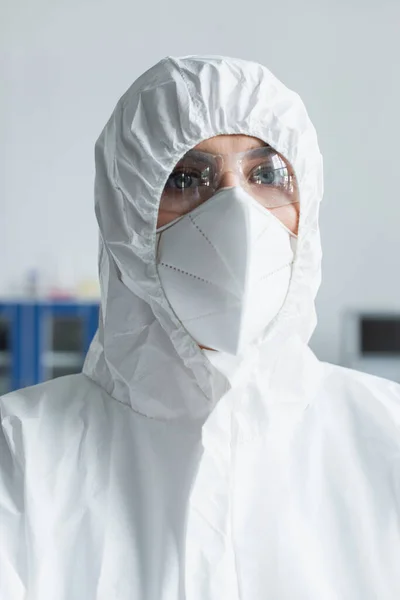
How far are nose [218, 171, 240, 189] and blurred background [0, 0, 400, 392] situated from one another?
291cm

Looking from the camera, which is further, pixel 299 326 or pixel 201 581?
pixel 299 326

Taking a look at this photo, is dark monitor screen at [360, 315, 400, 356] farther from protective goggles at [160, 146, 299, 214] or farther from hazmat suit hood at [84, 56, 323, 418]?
protective goggles at [160, 146, 299, 214]

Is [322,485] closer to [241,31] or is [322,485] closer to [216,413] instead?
[216,413]

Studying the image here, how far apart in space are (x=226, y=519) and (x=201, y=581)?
0.08 meters

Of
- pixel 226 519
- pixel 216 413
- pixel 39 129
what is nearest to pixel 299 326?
pixel 216 413

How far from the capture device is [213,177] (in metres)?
1.08

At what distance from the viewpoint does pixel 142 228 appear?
1.10 m

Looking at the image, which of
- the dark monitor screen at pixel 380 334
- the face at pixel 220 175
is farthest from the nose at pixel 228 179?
the dark monitor screen at pixel 380 334

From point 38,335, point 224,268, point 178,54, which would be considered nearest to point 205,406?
point 224,268

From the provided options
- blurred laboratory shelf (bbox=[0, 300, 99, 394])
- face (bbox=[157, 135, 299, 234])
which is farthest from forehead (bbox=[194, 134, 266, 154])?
blurred laboratory shelf (bbox=[0, 300, 99, 394])

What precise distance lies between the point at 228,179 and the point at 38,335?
262 cm

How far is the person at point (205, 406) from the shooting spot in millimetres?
1003

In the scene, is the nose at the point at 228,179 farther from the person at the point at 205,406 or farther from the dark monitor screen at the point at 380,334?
the dark monitor screen at the point at 380,334

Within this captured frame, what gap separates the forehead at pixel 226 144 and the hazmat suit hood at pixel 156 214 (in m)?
0.01
